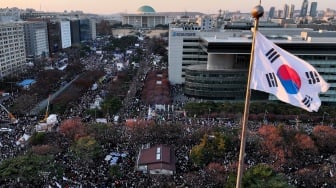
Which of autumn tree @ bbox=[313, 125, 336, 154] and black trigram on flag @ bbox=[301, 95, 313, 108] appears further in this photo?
autumn tree @ bbox=[313, 125, 336, 154]

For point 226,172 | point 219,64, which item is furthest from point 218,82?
point 226,172

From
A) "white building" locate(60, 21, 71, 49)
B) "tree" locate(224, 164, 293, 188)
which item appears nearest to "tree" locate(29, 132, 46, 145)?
"tree" locate(224, 164, 293, 188)

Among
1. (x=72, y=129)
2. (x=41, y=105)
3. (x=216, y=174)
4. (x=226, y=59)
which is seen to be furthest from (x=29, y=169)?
(x=226, y=59)

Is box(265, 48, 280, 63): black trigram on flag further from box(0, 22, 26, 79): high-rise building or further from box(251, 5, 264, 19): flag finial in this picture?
box(0, 22, 26, 79): high-rise building

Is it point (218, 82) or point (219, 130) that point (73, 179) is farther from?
point (218, 82)

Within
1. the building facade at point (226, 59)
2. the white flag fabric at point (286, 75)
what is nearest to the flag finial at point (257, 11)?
the white flag fabric at point (286, 75)

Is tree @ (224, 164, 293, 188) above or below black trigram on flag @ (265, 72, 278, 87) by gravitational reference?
below

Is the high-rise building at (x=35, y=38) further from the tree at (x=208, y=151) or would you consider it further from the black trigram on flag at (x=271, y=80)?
the black trigram on flag at (x=271, y=80)

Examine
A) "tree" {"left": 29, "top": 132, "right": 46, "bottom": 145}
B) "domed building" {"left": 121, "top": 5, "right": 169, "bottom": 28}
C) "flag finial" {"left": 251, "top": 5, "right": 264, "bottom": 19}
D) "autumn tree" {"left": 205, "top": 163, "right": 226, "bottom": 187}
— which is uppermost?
"domed building" {"left": 121, "top": 5, "right": 169, "bottom": 28}

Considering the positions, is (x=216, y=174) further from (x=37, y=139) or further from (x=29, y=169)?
(x=37, y=139)
